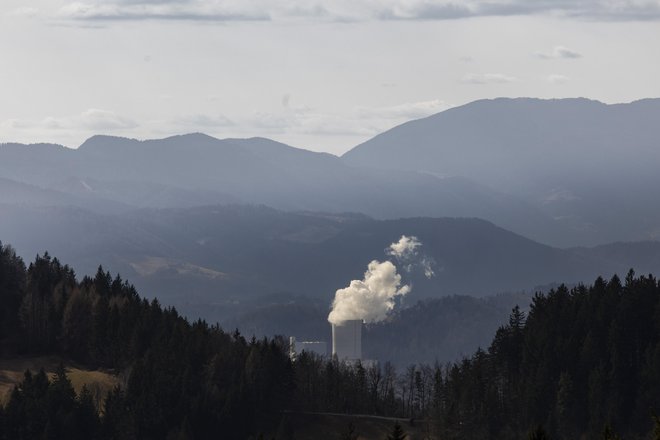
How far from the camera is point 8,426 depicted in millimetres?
178250

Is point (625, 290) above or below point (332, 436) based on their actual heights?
above

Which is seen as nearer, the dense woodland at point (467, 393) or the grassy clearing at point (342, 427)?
the dense woodland at point (467, 393)

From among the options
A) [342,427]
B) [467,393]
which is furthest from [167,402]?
[467,393]

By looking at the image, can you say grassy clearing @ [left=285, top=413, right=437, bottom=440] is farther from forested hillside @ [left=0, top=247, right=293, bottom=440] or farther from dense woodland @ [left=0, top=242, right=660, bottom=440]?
forested hillside @ [left=0, top=247, right=293, bottom=440]

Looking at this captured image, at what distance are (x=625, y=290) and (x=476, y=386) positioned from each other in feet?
65.1

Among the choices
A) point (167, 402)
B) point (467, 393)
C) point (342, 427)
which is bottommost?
point (342, 427)

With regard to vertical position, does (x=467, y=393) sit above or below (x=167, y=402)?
above

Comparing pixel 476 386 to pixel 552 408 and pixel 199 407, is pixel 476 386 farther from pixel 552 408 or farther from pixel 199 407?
pixel 199 407

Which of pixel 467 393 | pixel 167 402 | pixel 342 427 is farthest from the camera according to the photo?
pixel 342 427

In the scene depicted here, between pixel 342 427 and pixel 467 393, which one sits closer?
pixel 467 393

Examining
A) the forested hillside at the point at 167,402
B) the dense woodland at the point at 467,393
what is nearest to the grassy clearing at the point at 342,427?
the dense woodland at the point at 467,393

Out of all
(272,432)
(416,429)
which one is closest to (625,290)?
(416,429)

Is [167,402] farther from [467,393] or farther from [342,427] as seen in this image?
[467,393]

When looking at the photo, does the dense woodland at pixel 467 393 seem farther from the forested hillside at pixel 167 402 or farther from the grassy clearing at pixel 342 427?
the grassy clearing at pixel 342 427
